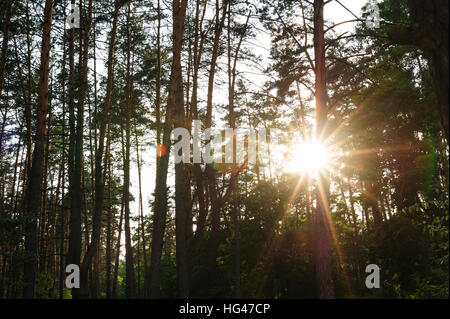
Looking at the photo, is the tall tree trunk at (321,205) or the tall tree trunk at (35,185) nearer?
the tall tree trunk at (35,185)

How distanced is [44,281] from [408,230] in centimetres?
1297

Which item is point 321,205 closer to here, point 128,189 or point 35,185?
point 35,185

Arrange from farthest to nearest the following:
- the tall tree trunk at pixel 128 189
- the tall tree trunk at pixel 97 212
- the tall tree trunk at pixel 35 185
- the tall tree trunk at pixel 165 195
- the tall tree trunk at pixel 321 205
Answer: the tall tree trunk at pixel 128 189, the tall tree trunk at pixel 97 212, the tall tree trunk at pixel 165 195, the tall tree trunk at pixel 321 205, the tall tree trunk at pixel 35 185

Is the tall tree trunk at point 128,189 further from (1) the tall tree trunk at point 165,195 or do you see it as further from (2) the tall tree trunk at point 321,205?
(2) the tall tree trunk at point 321,205

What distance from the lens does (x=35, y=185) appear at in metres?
8.27

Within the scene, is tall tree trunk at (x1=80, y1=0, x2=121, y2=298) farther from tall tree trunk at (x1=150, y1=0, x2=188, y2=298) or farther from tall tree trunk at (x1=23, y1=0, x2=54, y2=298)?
tall tree trunk at (x1=150, y1=0, x2=188, y2=298)

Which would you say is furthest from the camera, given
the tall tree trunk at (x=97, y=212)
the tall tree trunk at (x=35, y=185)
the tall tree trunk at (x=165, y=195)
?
the tall tree trunk at (x=97, y=212)

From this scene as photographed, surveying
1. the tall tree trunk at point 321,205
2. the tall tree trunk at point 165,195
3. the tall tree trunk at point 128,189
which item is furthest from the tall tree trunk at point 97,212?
the tall tree trunk at point 321,205

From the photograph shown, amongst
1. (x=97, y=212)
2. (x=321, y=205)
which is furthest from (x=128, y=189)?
(x=321, y=205)

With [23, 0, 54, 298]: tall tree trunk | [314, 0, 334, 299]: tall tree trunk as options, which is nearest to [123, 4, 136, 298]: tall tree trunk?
[23, 0, 54, 298]: tall tree trunk

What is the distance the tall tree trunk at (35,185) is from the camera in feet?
23.8

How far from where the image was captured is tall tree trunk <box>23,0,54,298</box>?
724cm

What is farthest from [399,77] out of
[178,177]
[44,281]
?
[44,281]
